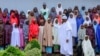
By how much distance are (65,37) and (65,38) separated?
39 millimetres

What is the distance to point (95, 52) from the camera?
1606 cm

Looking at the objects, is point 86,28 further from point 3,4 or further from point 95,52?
point 3,4

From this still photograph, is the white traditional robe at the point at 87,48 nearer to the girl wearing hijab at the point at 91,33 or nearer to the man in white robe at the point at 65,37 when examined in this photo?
the girl wearing hijab at the point at 91,33

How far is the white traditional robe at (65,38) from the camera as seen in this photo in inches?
610

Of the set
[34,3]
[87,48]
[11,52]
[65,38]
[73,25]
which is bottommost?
[87,48]

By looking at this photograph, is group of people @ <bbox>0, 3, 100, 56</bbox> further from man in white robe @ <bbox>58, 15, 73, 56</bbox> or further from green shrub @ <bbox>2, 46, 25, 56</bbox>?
green shrub @ <bbox>2, 46, 25, 56</bbox>

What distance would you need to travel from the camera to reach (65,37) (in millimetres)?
15547

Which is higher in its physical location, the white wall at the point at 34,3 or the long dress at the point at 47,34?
the white wall at the point at 34,3

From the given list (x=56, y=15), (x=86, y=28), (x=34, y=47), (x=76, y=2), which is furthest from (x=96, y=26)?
(x=34, y=47)

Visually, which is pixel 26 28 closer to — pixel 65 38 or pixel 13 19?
pixel 13 19

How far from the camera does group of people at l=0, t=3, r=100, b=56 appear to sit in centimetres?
1514

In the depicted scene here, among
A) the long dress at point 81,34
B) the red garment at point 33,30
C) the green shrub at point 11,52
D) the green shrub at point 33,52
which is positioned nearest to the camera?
the green shrub at point 11,52

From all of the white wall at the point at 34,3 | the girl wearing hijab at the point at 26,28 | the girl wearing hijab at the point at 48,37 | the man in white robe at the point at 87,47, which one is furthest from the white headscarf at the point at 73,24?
the white wall at the point at 34,3

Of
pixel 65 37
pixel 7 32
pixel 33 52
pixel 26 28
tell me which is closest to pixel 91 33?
pixel 65 37
